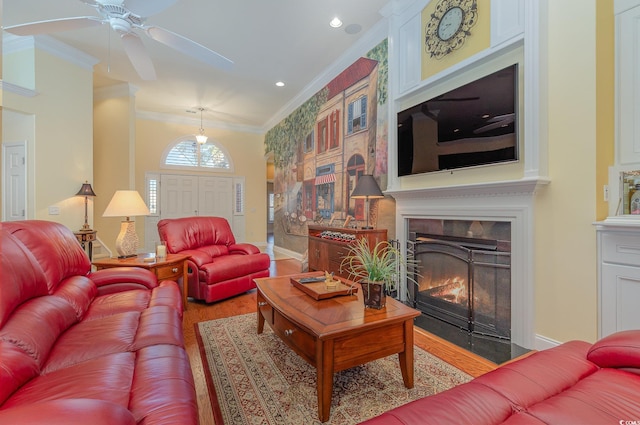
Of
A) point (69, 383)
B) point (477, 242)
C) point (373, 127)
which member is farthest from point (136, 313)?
point (373, 127)

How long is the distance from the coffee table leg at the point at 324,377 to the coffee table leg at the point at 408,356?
0.53 m

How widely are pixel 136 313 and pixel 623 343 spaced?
2500 millimetres

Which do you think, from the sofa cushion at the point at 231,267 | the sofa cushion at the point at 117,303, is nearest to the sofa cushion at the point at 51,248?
the sofa cushion at the point at 117,303

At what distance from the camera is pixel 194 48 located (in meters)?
2.51

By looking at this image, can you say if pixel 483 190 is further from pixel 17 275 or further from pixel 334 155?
pixel 17 275

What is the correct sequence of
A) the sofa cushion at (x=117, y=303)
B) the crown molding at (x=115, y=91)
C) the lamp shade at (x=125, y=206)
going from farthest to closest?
the crown molding at (x=115, y=91) → the lamp shade at (x=125, y=206) → the sofa cushion at (x=117, y=303)

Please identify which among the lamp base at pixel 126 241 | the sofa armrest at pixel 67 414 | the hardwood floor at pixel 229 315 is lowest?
the hardwood floor at pixel 229 315

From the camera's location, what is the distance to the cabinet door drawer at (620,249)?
177cm

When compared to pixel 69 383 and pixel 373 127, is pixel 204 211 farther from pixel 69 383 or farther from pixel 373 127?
pixel 69 383

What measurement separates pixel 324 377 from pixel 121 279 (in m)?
1.92

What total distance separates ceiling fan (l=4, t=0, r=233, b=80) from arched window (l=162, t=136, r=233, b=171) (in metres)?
4.89

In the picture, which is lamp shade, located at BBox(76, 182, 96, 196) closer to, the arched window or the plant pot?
the arched window

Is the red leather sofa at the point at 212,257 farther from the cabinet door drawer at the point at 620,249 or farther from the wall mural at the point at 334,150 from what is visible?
the cabinet door drawer at the point at 620,249

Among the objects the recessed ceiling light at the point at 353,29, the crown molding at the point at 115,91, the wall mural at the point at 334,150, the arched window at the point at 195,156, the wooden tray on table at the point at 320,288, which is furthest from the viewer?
the arched window at the point at 195,156
